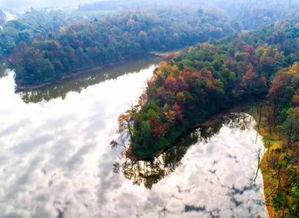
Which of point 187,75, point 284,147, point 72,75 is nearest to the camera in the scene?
point 284,147

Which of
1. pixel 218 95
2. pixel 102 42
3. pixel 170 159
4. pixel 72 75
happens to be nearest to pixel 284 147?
pixel 170 159

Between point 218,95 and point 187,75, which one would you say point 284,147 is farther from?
point 187,75

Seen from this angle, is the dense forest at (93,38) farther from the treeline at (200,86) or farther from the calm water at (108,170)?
the treeline at (200,86)

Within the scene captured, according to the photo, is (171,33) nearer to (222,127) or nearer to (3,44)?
(3,44)

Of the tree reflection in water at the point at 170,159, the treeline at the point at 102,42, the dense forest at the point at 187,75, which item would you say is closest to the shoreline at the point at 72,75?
the dense forest at the point at 187,75

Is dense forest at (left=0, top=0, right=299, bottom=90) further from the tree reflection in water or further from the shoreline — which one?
the tree reflection in water

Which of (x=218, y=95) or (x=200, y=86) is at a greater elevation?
(x=200, y=86)

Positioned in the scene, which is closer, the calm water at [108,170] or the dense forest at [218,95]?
the calm water at [108,170]
